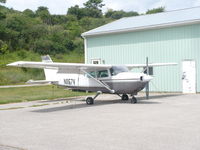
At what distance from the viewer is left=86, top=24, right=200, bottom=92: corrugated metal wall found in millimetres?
22328

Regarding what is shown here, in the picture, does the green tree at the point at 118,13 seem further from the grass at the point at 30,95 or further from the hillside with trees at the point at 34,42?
the grass at the point at 30,95

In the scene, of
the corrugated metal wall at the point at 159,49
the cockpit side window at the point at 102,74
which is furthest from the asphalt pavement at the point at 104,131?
the corrugated metal wall at the point at 159,49

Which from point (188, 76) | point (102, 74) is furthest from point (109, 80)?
point (188, 76)

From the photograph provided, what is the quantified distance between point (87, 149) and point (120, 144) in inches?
30.7

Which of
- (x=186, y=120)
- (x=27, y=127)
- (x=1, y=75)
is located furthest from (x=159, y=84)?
(x=1, y=75)

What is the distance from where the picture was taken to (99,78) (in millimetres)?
17516

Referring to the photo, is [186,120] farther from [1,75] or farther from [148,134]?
[1,75]

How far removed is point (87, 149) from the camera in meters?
7.09

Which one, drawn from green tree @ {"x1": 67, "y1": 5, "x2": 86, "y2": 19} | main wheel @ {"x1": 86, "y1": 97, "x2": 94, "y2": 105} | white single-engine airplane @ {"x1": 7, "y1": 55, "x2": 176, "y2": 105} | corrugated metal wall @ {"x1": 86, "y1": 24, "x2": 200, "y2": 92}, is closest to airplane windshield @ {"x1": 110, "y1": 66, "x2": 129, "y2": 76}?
white single-engine airplane @ {"x1": 7, "y1": 55, "x2": 176, "y2": 105}

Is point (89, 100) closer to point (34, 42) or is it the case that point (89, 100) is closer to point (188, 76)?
point (188, 76)

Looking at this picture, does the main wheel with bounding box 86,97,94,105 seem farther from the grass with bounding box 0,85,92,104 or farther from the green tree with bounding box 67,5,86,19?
the green tree with bounding box 67,5,86,19

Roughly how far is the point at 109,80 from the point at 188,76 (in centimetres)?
747

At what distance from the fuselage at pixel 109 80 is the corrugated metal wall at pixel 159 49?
6.68 m

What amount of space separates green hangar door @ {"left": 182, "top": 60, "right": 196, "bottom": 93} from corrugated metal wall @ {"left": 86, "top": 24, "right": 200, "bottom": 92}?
0.26 m
